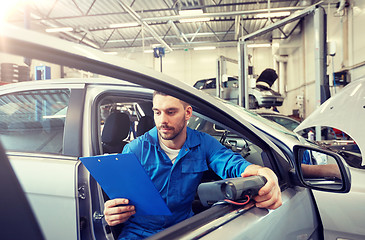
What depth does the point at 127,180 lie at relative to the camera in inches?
36.9

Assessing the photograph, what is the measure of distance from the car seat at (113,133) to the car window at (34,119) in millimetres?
390

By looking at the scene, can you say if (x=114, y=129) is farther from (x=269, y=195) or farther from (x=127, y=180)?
(x=269, y=195)

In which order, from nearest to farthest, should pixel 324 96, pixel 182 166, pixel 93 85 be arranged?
pixel 182 166, pixel 93 85, pixel 324 96

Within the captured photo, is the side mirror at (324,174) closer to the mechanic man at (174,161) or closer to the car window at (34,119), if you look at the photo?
the mechanic man at (174,161)

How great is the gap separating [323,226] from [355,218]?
14cm

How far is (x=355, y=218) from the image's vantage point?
1254mm

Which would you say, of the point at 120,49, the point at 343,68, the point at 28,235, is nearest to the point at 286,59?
the point at 343,68

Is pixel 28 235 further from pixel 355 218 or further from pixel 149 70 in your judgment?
pixel 355 218

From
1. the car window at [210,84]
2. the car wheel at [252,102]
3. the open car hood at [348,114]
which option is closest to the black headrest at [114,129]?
the open car hood at [348,114]

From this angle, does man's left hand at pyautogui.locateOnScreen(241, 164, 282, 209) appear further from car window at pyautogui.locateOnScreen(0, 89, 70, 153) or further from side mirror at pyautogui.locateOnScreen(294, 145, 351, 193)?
car window at pyautogui.locateOnScreen(0, 89, 70, 153)

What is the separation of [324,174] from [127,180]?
0.83 m

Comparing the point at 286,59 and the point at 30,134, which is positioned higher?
the point at 286,59

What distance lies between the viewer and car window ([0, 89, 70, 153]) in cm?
183

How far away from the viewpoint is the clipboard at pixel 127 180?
88 centimetres
